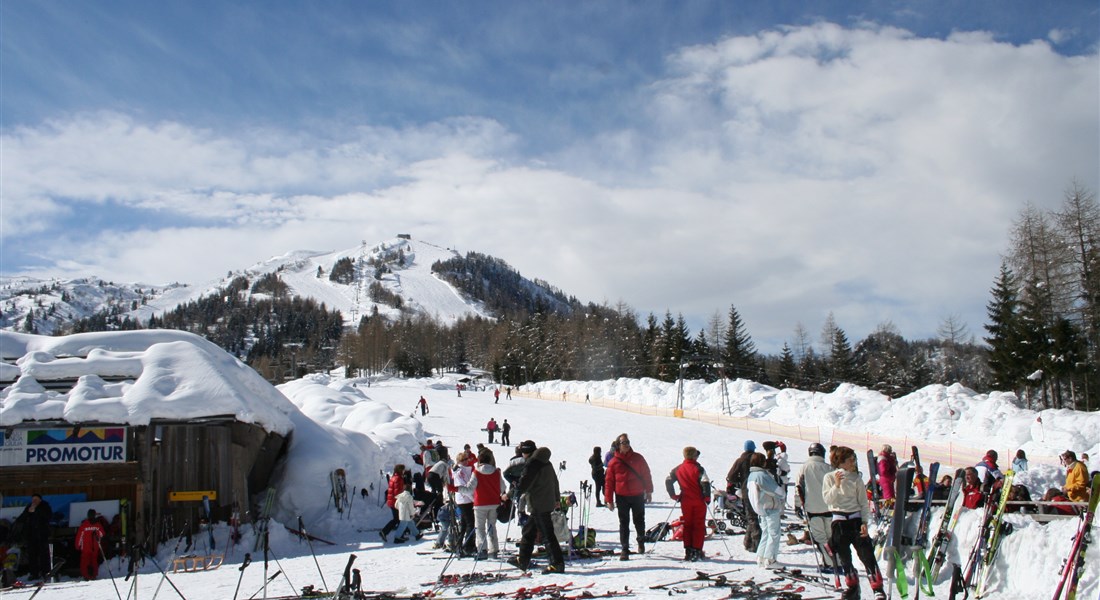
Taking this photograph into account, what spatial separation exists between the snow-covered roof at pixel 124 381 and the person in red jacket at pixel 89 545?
2348mm

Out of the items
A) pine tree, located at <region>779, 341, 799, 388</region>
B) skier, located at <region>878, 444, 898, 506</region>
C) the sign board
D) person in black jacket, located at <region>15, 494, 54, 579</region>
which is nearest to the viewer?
person in black jacket, located at <region>15, 494, 54, 579</region>

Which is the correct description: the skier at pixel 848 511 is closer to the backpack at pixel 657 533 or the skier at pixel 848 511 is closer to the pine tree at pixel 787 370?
the backpack at pixel 657 533

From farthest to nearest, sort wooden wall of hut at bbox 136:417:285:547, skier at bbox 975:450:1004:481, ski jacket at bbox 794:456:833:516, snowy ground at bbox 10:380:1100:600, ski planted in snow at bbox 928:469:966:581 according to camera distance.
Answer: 1. wooden wall of hut at bbox 136:417:285:547
2. skier at bbox 975:450:1004:481
3. ski planted in snow at bbox 928:469:966:581
4. ski jacket at bbox 794:456:833:516
5. snowy ground at bbox 10:380:1100:600

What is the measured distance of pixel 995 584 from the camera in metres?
6.70

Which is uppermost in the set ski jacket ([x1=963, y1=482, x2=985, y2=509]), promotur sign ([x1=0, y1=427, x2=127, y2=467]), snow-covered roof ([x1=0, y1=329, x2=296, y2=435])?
snow-covered roof ([x1=0, y1=329, x2=296, y2=435])

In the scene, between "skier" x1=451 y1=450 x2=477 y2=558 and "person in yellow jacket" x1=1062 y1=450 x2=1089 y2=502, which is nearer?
"skier" x1=451 y1=450 x2=477 y2=558

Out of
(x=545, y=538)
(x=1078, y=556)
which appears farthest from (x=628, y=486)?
(x=1078, y=556)

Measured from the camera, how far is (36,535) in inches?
437

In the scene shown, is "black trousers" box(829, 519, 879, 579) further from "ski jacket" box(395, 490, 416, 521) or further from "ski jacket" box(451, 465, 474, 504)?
"ski jacket" box(395, 490, 416, 521)

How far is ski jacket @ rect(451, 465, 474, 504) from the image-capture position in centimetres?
932

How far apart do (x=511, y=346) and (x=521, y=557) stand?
83.9m

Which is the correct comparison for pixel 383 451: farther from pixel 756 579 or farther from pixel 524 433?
pixel 756 579

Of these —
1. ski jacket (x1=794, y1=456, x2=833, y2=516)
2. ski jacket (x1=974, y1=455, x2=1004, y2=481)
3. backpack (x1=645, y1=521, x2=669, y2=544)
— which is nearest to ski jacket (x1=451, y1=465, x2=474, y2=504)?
backpack (x1=645, y1=521, x2=669, y2=544)

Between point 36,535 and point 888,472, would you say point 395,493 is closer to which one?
point 36,535
